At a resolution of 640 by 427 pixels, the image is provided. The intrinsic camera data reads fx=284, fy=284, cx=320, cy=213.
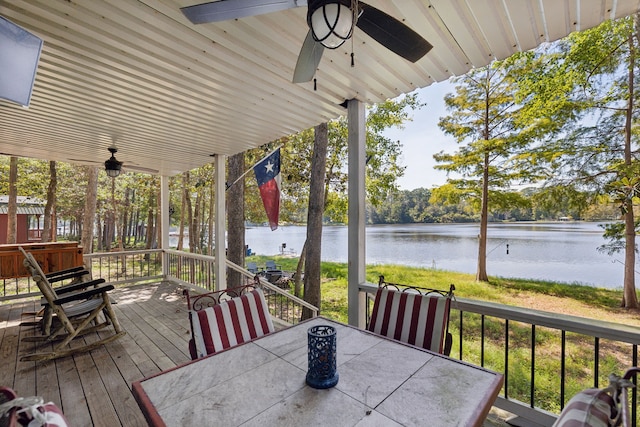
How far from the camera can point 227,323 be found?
1944 millimetres

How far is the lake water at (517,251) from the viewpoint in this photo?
36.2 ft

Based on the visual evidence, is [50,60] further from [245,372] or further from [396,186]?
[396,186]

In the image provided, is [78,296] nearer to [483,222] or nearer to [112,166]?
[112,166]

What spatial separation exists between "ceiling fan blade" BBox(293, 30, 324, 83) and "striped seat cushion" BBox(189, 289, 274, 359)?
1560 millimetres

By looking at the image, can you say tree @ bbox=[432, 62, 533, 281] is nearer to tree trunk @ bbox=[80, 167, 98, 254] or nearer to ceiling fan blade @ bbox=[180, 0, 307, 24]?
ceiling fan blade @ bbox=[180, 0, 307, 24]

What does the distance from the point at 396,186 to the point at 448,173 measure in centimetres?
248

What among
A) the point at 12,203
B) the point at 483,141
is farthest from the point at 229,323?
the point at 12,203

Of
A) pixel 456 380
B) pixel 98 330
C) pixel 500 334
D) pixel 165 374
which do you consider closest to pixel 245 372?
pixel 165 374

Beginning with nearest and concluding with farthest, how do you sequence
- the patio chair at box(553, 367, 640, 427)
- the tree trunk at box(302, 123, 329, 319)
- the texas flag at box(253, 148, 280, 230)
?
the patio chair at box(553, 367, 640, 427) < the texas flag at box(253, 148, 280, 230) < the tree trunk at box(302, 123, 329, 319)

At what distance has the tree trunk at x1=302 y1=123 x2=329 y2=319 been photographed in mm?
6766

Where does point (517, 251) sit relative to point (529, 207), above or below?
below

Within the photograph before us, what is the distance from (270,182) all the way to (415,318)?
300cm

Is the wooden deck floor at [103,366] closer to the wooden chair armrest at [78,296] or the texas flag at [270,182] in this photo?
the wooden chair armrest at [78,296]

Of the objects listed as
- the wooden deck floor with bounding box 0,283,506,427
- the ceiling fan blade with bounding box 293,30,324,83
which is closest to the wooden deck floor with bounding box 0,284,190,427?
the wooden deck floor with bounding box 0,283,506,427
